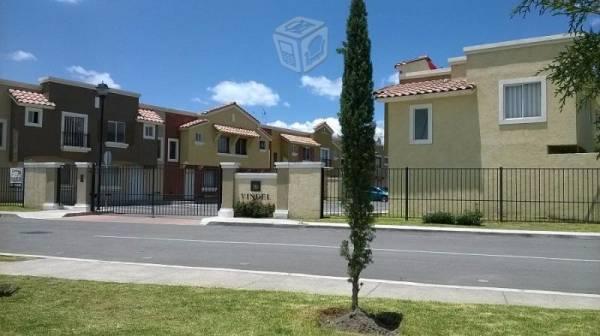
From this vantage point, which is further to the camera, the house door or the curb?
the house door

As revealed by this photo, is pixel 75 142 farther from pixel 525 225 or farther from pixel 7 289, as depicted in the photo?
pixel 7 289

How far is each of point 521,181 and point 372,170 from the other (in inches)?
679

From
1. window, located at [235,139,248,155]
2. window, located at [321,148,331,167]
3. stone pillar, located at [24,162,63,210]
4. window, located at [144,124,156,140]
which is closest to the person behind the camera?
stone pillar, located at [24,162,63,210]

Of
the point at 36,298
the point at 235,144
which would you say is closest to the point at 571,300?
the point at 36,298

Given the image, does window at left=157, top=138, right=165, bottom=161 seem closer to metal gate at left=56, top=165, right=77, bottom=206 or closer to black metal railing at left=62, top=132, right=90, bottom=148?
black metal railing at left=62, top=132, right=90, bottom=148

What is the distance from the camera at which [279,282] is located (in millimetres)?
8984

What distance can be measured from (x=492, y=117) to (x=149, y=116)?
93.2 ft

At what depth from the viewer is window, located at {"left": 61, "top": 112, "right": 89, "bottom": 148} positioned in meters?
37.3

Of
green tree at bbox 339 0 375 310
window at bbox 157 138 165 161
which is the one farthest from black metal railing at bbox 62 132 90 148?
green tree at bbox 339 0 375 310

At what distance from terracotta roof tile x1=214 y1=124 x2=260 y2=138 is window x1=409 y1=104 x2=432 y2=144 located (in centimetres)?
2623

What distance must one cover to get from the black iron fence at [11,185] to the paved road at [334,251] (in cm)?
1348

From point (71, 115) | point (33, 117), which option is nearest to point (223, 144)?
point (71, 115)

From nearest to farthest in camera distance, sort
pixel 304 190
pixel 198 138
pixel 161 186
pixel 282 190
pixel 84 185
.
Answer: pixel 304 190 → pixel 282 190 → pixel 84 185 → pixel 161 186 → pixel 198 138

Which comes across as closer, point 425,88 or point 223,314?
point 223,314
